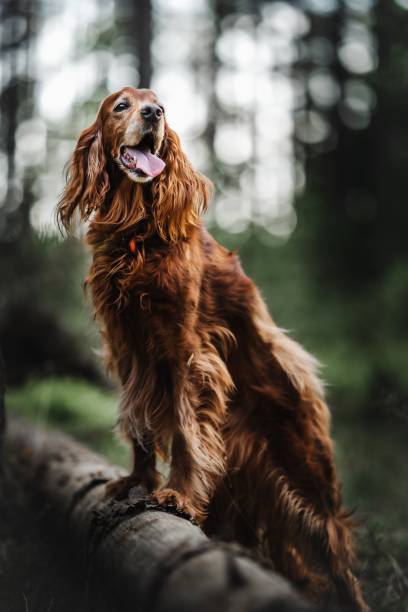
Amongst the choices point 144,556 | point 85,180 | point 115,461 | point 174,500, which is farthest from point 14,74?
point 144,556

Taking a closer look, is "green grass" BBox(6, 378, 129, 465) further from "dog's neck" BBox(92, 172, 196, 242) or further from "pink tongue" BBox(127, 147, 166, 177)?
"pink tongue" BBox(127, 147, 166, 177)

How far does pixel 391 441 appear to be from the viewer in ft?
24.2

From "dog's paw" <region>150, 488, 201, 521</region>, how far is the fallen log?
9 cm

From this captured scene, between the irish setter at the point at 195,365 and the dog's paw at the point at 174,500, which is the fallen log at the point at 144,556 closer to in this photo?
the dog's paw at the point at 174,500

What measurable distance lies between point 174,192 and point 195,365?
0.80 meters

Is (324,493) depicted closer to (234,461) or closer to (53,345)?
(234,461)

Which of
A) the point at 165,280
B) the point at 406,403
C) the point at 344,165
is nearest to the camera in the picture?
the point at 165,280

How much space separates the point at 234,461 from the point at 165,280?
40.7 inches

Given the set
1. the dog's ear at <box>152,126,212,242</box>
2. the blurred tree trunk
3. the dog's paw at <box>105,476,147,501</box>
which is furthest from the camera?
the blurred tree trunk

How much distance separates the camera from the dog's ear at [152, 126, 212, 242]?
2842 mm

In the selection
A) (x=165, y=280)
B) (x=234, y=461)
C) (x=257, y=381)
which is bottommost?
(x=234, y=461)

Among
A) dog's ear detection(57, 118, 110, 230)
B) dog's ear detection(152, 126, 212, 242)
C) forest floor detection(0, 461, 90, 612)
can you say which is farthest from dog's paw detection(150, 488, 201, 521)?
dog's ear detection(57, 118, 110, 230)

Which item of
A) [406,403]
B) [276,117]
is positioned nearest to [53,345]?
[406,403]

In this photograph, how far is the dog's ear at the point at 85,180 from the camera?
2898mm
